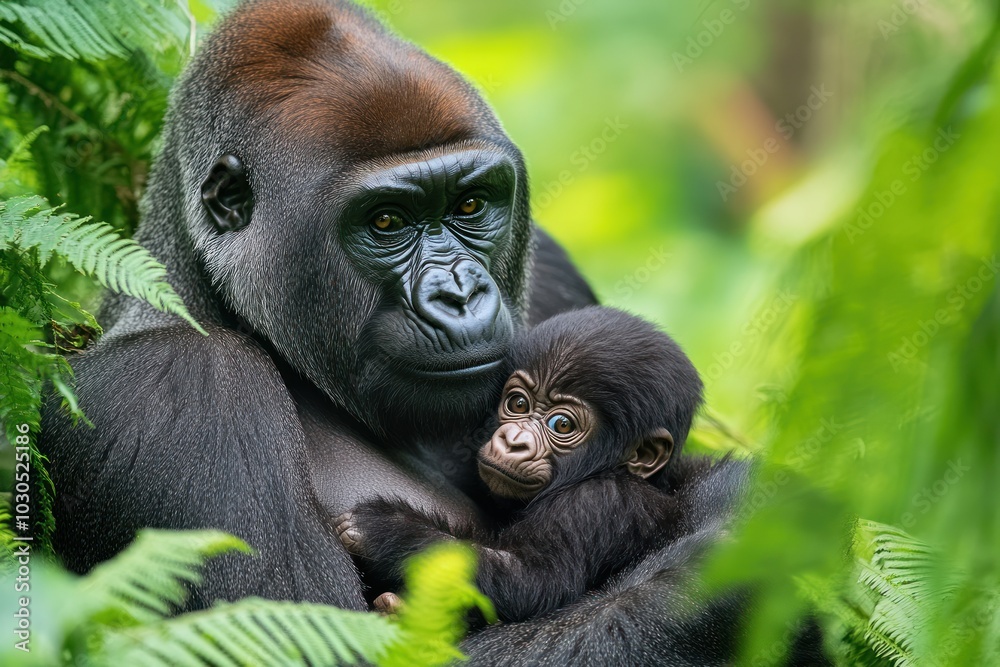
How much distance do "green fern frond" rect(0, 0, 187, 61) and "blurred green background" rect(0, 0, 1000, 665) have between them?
47 millimetres

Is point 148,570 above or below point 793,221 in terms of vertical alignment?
below

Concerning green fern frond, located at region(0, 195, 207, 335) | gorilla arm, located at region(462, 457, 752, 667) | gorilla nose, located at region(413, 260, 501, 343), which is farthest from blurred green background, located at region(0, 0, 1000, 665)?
gorilla nose, located at region(413, 260, 501, 343)

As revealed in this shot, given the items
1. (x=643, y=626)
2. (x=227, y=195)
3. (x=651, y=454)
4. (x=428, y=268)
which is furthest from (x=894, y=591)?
(x=227, y=195)

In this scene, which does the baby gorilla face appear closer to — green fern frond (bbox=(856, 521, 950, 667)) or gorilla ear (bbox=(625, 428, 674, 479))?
gorilla ear (bbox=(625, 428, 674, 479))

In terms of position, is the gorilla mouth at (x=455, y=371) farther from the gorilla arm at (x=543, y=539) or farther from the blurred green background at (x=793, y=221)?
the blurred green background at (x=793, y=221)

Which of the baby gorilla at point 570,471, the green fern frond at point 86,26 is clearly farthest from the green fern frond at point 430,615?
the green fern frond at point 86,26

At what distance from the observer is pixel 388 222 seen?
12.2ft

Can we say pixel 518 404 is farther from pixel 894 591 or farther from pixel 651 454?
pixel 894 591

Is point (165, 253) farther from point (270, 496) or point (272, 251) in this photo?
point (270, 496)

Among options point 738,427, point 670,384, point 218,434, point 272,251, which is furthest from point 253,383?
point 738,427

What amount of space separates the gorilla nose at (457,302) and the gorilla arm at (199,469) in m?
0.55

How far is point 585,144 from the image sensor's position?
1122cm

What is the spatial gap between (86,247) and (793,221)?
5627mm

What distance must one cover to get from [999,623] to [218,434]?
211 cm
